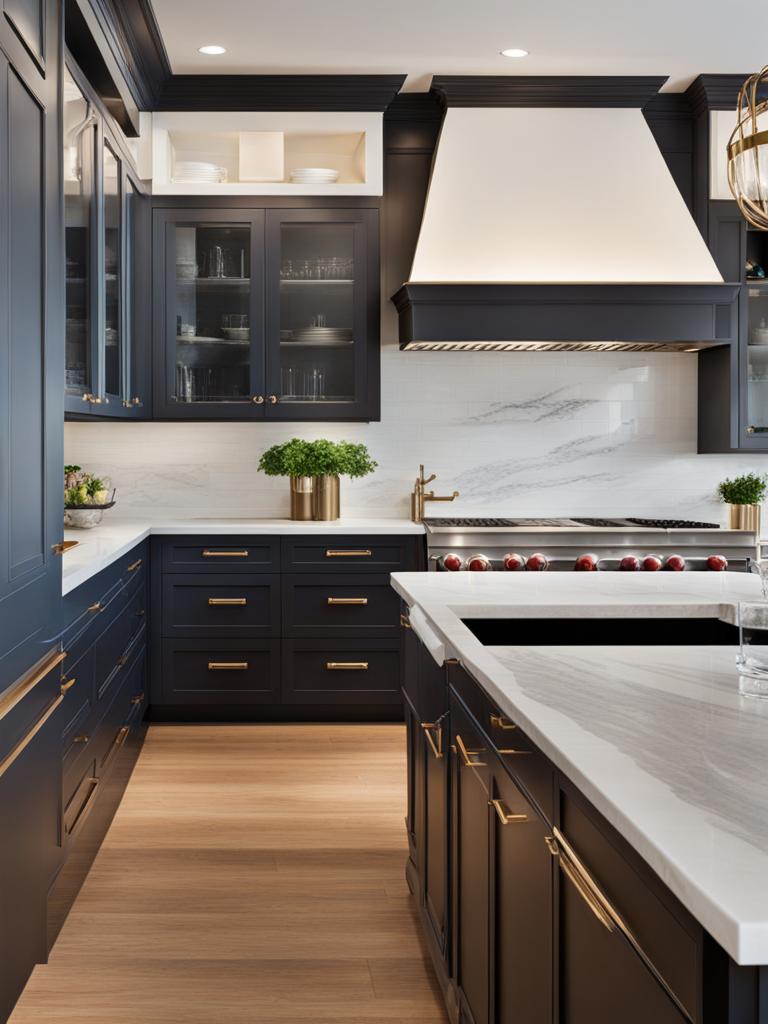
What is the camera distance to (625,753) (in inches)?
48.4

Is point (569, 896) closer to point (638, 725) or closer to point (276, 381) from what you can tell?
point (638, 725)

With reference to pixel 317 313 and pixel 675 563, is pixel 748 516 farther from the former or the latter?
pixel 317 313

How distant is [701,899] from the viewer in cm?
83

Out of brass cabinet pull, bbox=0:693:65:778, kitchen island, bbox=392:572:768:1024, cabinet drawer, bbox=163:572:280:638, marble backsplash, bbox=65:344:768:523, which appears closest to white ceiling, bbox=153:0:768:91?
marble backsplash, bbox=65:344:768:523

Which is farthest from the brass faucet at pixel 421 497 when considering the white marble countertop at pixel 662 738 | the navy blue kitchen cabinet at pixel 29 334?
the navy blue kitchen cabinet at pixel 29 334

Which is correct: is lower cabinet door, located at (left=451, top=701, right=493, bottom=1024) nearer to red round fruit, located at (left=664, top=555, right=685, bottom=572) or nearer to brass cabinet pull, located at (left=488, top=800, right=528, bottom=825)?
brass cabinet pull, located at (left=488, top=800, right=528, bottom=825)

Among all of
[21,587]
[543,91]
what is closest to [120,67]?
[543,91]

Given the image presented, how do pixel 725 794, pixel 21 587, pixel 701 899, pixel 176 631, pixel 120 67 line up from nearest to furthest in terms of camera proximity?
pixel 701 899
pixel 725 794
pixel 21 587
pixel 120 67
pixel 176 631

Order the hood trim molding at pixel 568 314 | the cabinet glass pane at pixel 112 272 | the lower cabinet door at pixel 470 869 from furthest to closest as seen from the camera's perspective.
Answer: the hood trim molding at pixel 568 314
the cabinet glass pane at pixel 112 272
the lower cabinet door at pixel 470 869

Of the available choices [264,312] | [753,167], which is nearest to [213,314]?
[264,312]

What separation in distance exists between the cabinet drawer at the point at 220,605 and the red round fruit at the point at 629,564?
1.57 meters

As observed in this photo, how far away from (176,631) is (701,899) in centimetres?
411

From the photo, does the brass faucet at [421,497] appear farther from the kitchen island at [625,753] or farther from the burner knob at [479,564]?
the kitchen island at [625,753]

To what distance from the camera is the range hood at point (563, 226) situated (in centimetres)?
476
